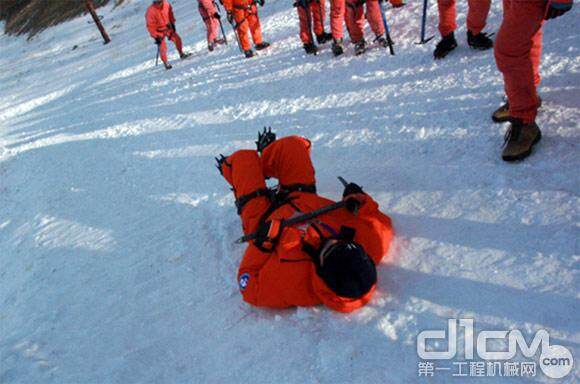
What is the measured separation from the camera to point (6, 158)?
7625 mm

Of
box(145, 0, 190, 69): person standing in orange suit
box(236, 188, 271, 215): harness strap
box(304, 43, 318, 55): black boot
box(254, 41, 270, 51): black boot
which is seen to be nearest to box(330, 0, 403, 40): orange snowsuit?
box(304, 43, 318, 55): black boot

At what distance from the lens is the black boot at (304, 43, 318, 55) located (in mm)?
6090

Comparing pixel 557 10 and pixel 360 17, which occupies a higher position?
pixel 557 10

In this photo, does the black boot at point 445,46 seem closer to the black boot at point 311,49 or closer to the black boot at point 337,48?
the black boot at point 337,48

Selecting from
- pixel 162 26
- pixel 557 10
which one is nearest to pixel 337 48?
pixel 557 10

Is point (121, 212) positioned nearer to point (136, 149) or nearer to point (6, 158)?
point (136, 149)

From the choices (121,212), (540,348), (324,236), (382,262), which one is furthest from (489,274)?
(121,212)

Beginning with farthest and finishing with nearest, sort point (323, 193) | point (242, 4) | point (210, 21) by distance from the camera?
point (210, 21), point (242, 4), point (323, 193)

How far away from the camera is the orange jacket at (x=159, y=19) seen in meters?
8.88

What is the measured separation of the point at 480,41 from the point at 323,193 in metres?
2.53

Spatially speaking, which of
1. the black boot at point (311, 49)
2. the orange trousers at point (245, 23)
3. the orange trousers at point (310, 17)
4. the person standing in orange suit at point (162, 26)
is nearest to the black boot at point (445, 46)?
the black boot at point (311, 49)

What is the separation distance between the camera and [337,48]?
5652 millimetres

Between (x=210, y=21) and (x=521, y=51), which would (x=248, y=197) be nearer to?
(x=521, y=51)

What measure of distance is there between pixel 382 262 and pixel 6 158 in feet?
26.5
